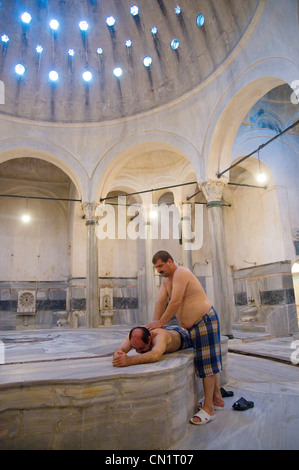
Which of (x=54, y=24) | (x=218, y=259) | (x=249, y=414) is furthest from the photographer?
(x=54, y=24)

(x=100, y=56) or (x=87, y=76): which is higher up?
(x=100, y=56)

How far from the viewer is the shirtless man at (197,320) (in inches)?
124

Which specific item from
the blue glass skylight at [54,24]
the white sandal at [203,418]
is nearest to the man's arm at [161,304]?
the white sandal at [203,418]

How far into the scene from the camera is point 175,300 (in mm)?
3160

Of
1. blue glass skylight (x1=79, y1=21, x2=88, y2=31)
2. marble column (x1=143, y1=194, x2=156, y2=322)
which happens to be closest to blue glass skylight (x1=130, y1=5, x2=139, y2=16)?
blue glass skylight (x1=79, y1=21, x2=88, y2=31)

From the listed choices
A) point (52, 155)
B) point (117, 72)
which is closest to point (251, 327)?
point (52, 155)

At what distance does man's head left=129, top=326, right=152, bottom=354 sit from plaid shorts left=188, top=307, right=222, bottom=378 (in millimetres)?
562

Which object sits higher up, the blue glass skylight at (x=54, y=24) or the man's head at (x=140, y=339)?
the blue glass skylight at (x=54, y=24)

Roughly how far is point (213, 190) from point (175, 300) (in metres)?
6.84

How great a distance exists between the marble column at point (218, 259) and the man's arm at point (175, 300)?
18.7 ft

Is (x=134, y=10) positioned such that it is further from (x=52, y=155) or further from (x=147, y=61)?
(x=52, y=155)

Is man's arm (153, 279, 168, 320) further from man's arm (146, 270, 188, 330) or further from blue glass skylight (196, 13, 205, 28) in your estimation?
blue glass skylight (196, 13, 205, 28)

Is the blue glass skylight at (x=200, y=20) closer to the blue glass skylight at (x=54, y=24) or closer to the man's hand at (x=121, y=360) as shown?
the blue glass skylight at (x=54, y=24)

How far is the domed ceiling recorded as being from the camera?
370 inches
